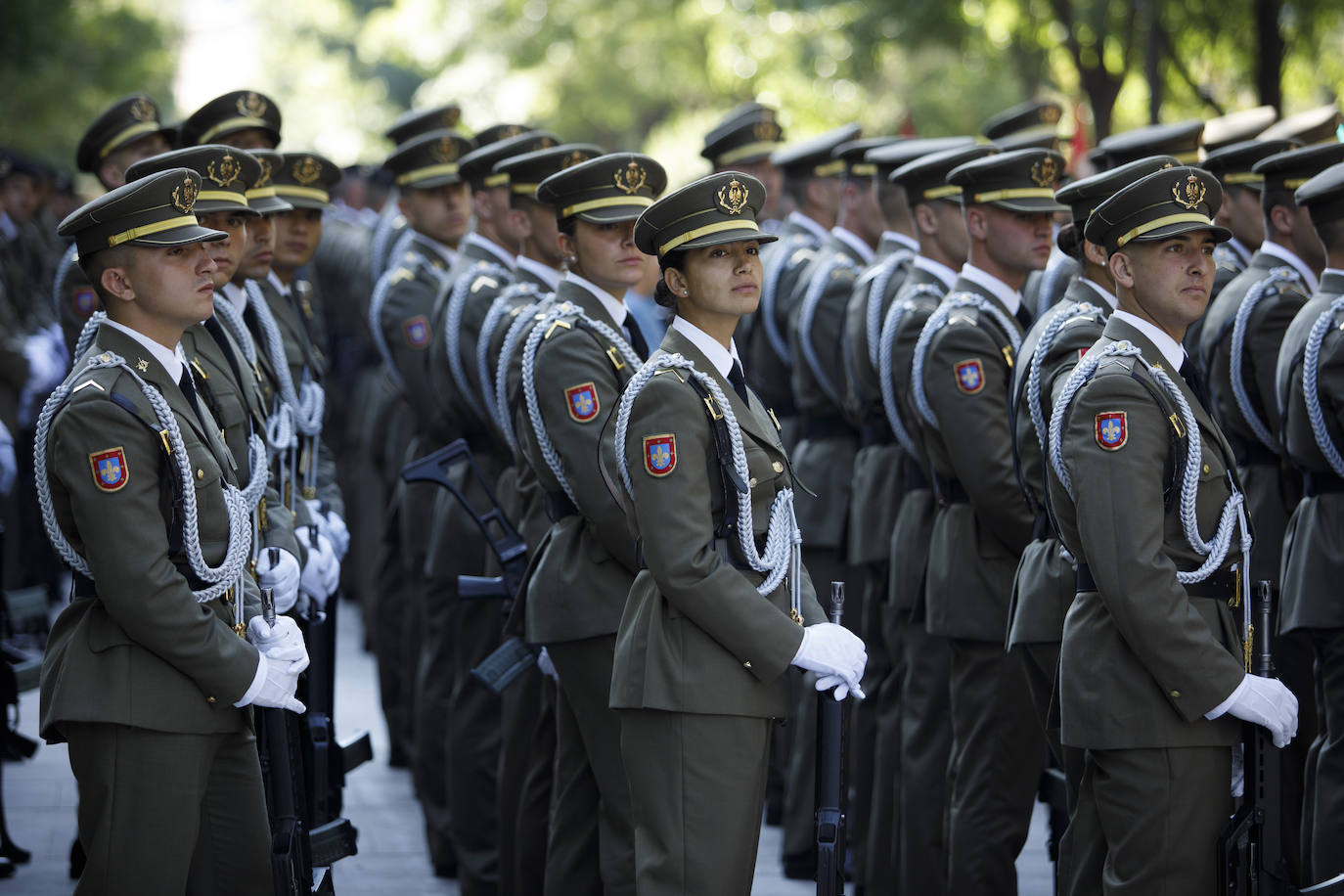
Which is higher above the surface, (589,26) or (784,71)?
(589,26)

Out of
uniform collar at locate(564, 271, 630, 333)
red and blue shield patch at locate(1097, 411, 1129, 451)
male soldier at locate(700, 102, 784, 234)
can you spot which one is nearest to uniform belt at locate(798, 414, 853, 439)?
male soldier at locate(700, 102, 784, 234)

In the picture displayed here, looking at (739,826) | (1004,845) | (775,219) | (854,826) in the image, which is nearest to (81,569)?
(739,826)

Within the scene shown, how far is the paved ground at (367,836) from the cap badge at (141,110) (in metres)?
2.59

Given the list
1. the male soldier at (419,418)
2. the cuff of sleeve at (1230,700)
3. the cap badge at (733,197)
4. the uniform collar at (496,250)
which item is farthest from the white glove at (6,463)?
the cuff of sleeve at (1230,700)

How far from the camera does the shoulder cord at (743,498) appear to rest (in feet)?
13.2

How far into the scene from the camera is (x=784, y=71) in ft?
75.3

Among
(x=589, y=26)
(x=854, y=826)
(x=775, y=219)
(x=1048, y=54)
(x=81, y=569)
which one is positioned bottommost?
(x=854, y=826)

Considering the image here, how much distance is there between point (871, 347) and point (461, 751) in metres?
1.90

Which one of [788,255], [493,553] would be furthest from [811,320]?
[493,553]

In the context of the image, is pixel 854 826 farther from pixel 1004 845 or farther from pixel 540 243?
pixel 540 243

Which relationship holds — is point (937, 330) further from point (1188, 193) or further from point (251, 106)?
point (251, 106)

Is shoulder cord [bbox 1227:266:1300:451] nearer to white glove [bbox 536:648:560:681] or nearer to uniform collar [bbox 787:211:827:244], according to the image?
white glove [bbox 536:648:560:681]

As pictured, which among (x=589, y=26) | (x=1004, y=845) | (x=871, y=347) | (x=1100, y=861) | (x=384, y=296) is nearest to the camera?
(x=1100, y=861)

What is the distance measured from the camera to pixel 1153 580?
13.0ft
